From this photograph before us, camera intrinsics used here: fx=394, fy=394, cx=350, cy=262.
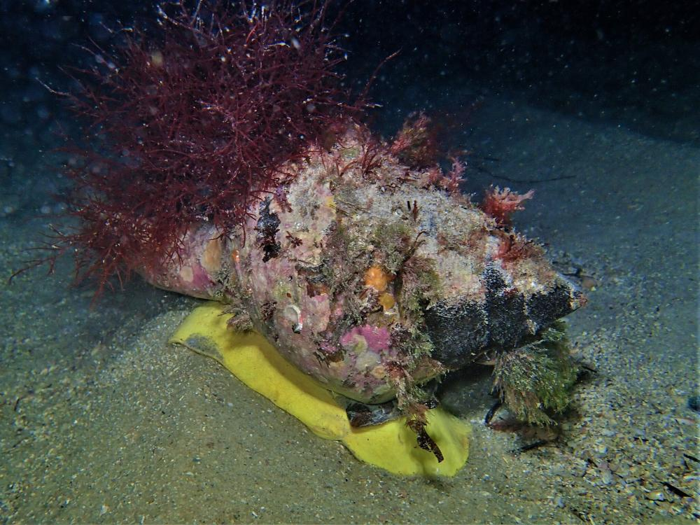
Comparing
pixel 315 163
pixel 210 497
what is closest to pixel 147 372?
pixel 210 497

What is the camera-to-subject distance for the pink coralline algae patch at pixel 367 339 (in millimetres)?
2535

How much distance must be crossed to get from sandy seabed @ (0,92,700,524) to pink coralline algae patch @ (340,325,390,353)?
105 centimetres

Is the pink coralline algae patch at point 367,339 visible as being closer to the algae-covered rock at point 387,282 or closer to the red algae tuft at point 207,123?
the algae-covered rock at point 387,282

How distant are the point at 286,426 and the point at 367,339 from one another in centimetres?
119

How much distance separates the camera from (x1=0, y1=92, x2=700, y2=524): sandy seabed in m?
2.54

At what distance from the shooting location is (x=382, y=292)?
253cm

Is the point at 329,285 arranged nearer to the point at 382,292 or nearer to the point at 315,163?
the point at 382,292

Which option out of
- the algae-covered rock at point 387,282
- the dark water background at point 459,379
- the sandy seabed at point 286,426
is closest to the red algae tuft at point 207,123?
the algae-covered rock at point 387,282

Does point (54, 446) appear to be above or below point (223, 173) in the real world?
below

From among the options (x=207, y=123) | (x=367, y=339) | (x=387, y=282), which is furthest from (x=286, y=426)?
(x=207, y=123)

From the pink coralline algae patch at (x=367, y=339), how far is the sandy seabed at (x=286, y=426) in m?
1.05

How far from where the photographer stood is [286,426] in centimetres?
316

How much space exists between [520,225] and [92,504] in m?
5.16

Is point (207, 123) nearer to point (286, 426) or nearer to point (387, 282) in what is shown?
point (387, 282)
